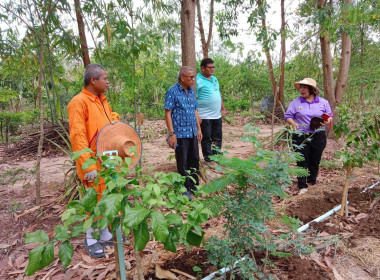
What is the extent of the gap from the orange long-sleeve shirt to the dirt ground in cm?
93

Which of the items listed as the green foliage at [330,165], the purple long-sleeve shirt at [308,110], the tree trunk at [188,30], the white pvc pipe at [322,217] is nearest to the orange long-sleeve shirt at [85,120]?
the white pvc pipe at [322,217]

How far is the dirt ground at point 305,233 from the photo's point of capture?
2.03 meters

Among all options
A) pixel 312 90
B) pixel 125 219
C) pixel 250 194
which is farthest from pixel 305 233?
pixel 312 90

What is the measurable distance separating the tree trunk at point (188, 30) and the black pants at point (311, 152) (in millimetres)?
2049

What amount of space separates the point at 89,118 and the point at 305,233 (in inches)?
81.3

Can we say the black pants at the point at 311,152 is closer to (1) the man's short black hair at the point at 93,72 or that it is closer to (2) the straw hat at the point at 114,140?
(2) the straw hat at the point at 114,140

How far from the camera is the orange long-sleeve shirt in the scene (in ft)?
7.41

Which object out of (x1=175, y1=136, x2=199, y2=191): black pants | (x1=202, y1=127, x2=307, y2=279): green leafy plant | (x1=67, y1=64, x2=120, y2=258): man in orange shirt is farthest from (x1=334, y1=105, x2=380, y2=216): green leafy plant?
(x1=67, y1=64, x2=120, y2=258): man in orange shirt

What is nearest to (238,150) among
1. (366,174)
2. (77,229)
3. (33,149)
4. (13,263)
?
(366,174)

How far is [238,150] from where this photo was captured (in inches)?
235

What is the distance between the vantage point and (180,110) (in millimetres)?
3395

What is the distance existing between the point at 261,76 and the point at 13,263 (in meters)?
10.7

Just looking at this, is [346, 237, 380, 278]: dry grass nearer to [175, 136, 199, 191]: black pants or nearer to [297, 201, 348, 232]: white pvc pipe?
[297, 201, 348, 232]: white pvc pipe

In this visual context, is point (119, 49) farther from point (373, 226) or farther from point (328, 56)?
point (328, 56)
